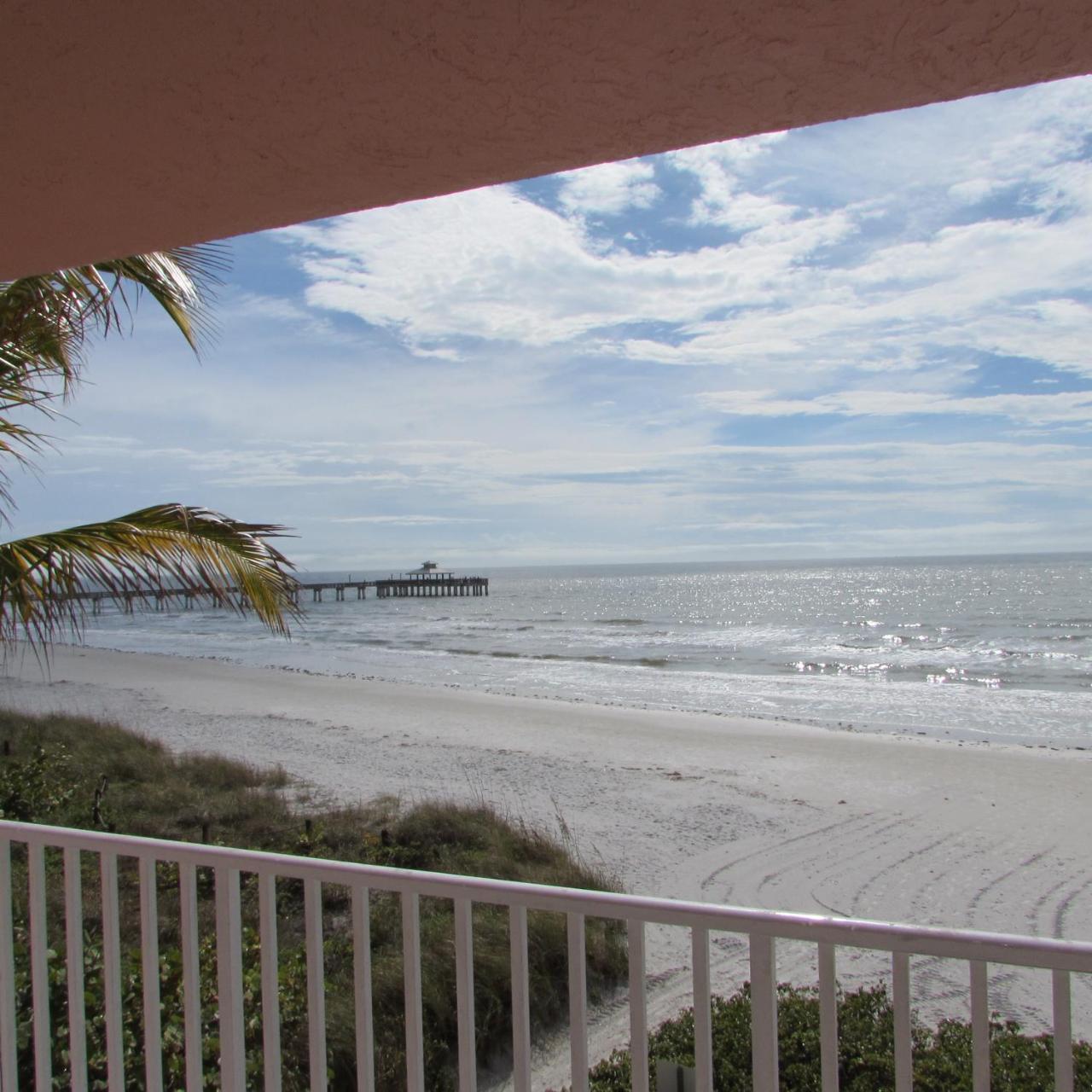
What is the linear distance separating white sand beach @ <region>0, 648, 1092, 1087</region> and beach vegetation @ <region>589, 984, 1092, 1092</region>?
2.59 feet

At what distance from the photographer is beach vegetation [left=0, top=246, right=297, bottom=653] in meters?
3.93

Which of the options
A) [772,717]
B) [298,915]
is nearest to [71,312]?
[298,915]

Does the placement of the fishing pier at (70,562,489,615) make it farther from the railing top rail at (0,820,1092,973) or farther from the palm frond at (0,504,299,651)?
the railing top rail at (0,820,1092,973)

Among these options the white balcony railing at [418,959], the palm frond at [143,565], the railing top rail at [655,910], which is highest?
the palm frond at [143,565]

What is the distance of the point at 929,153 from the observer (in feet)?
12.8

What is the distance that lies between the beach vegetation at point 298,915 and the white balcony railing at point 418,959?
104 centimetres

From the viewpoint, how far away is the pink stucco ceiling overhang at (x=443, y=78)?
4.71ft

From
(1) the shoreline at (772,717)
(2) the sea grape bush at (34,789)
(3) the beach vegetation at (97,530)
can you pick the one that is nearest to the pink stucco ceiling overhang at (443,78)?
(3) the beach vegetation at (97,530)

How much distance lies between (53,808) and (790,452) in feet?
229

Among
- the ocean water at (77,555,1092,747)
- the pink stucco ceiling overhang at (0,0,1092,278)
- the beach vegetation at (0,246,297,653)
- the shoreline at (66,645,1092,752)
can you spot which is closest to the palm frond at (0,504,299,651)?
the beach vegetation at (0,246,297,653)

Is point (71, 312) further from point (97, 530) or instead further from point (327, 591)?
point (327, 591)

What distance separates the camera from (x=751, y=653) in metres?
29.2

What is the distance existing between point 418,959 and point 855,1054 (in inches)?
95.2

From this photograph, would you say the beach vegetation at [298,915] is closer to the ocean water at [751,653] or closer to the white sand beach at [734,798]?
the white sand beach at [734,798]
